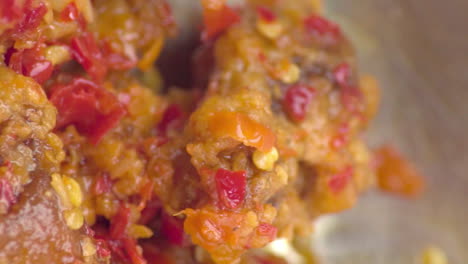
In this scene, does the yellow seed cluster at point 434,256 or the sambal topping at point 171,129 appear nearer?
the sambal topping at point 171,129

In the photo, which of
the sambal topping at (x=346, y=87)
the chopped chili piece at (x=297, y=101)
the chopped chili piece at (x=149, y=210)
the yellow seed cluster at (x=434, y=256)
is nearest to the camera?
the chopped chili piece at (x=149, y=210)

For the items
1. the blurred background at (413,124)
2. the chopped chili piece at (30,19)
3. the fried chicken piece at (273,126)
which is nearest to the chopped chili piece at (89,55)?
the chopped chili piece at (30,19)

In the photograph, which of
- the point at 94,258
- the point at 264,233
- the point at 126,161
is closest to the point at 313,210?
the point at 264,233

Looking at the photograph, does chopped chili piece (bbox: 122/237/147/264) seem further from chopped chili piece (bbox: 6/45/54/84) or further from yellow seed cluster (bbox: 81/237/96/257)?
chopped chili piece (bbox: 6/45/54/84)

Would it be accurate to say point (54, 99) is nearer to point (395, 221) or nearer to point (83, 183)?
point (83, 183)

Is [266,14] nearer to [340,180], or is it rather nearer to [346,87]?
[346,87]

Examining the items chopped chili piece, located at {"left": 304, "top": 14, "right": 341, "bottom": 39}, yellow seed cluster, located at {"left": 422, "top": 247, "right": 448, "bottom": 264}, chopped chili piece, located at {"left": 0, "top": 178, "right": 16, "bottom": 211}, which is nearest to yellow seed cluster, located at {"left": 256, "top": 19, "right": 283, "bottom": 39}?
chopped chili piece, located at {"left": 304, "top": 14, "right": 341, "bottom": 39}

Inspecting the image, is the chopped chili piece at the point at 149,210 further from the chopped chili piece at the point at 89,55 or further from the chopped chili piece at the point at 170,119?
the chopped chili piece at the point at 89,55
